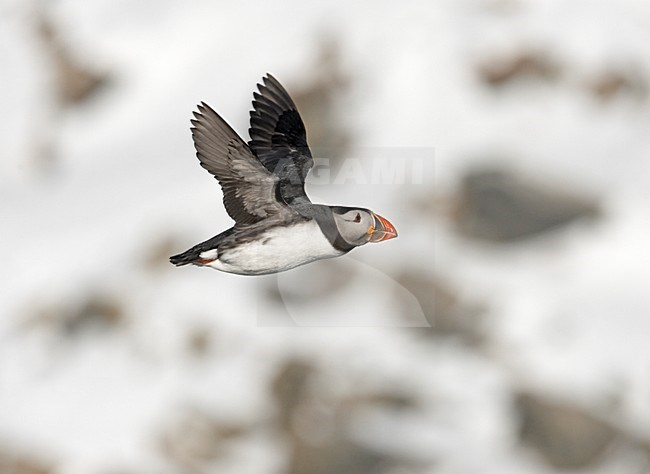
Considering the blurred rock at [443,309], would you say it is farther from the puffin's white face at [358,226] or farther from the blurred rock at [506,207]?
the puffin's white face at [358,226]

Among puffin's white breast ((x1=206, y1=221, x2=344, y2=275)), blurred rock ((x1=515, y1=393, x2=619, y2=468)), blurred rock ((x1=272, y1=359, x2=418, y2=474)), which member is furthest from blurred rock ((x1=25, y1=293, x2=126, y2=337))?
puffin's white breast ((x1=206, y1=221, x2=344, y2=275))

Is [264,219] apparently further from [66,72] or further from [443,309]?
[66,72]

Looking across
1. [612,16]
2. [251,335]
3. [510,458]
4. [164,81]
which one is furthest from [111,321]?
[612,16]

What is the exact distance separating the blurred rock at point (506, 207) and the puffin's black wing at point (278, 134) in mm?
15868

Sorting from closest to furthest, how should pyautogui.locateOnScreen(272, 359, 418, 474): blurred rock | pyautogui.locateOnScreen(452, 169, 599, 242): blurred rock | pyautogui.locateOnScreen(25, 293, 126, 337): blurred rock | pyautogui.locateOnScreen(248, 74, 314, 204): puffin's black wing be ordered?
pyautogui.locateOnScreen(248, 74, 314, 204): puffin's black wing < pyautogui.locateOnScreen(272, 359, 418, 474): blurred rock < pyautogui.locateOnScreen(452, 169, 599, 242): blurred rock < pyautogui.locateOnScreen(25, 293, 126, 337): blurred rock

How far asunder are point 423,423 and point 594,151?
7678 millimetres

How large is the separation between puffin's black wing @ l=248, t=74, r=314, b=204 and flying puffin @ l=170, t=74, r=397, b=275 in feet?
0.23

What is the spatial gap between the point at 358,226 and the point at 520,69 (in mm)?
20297

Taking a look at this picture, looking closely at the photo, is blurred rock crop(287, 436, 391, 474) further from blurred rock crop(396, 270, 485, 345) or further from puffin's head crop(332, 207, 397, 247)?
puffin's head crop(332, 207, 397, 247)

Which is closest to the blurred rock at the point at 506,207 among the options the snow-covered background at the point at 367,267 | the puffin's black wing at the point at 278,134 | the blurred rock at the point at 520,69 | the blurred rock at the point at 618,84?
the snow-covered background at the point at 367,267

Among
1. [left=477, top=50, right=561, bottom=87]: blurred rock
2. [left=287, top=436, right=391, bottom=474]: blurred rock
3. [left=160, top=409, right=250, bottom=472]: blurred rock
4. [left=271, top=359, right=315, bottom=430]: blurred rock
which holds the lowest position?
[left=287, top=436, right=391, bottom=474]: blurred rock

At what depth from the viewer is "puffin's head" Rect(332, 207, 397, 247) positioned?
6664 millimetres

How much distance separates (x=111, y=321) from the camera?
24.2 meters

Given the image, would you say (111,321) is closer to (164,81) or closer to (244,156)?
(164,81)
